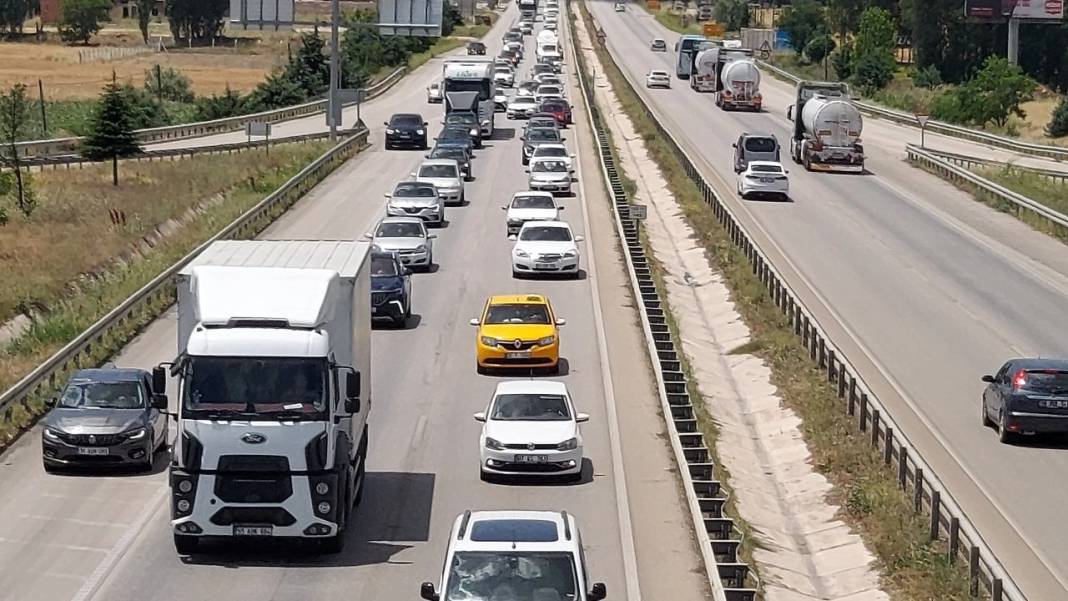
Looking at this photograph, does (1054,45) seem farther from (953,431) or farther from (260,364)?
(260,364)

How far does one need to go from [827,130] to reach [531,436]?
1814 inches

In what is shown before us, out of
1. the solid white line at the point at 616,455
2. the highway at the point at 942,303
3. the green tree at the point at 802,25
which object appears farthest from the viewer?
the green tree at the point at 802,25

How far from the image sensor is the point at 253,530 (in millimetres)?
19047

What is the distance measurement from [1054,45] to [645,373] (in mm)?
112068

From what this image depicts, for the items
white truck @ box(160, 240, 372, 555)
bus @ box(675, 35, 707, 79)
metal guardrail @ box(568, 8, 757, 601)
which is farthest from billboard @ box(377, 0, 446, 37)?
white truck @ box(160, 240, 372, 555)

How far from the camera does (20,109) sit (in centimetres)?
7831

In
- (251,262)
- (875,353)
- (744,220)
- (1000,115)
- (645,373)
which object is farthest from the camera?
(1000,115)

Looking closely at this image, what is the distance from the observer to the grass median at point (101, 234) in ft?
112

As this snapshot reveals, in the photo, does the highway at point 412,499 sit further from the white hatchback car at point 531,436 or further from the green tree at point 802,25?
the green tree at point 802,25

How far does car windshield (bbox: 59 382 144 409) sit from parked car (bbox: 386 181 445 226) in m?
25.8

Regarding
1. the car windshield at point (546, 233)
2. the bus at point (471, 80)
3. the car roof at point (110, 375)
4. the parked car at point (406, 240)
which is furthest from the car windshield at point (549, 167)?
the car roof at point (110, 375)

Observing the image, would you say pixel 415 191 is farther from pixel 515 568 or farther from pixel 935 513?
pixel 515 568

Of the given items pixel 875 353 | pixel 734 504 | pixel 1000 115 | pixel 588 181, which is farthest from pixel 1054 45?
pixel 734 504

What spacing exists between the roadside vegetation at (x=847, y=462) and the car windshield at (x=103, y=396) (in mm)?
10057
